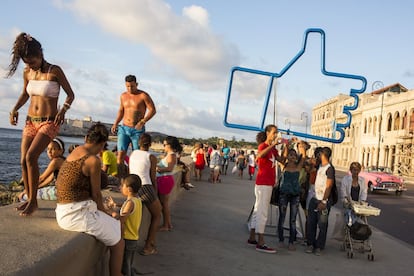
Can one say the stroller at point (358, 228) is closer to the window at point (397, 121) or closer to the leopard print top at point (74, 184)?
the leopard print top at point (74, 184)

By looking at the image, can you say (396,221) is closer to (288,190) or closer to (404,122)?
(288,190)

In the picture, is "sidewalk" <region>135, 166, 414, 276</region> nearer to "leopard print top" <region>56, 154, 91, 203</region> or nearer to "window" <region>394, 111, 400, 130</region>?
"leopard print top" <region>56, 154, 91, 203</region>

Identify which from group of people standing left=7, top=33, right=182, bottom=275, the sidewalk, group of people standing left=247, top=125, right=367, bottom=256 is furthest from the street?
group of people standing left=7, top=33, right=182, bottom=275

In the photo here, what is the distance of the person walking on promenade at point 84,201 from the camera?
3.92 meters

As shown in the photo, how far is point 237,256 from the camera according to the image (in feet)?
22.1

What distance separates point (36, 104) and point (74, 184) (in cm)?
134

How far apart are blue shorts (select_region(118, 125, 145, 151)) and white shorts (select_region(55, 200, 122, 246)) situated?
11.0 ft

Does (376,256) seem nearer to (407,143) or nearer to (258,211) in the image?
(258,211)

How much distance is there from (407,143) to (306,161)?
43.8m

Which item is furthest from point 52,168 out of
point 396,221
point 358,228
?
point 396,221

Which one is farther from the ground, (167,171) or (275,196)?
(167,171)

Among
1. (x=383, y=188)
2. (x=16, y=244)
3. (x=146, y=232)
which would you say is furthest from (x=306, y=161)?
(x=383, y=188)

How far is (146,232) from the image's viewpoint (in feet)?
22.0

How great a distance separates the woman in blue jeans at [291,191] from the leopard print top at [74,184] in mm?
4314
